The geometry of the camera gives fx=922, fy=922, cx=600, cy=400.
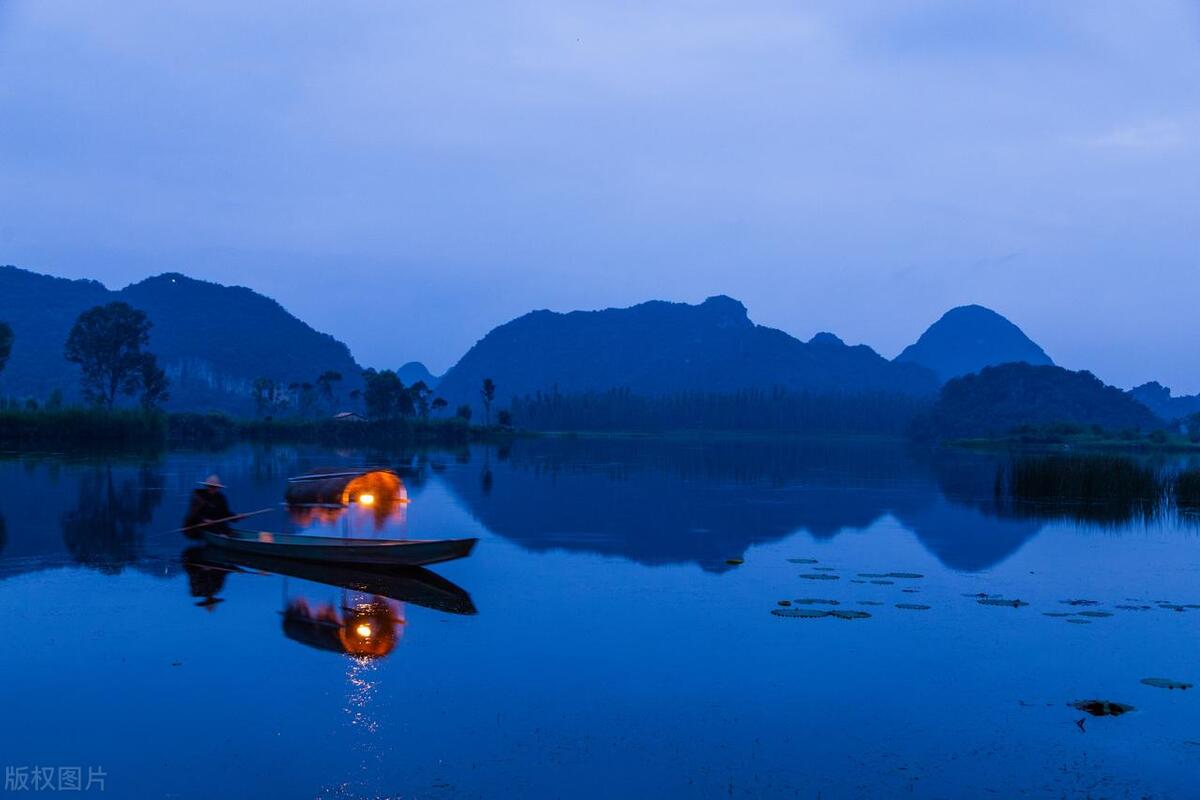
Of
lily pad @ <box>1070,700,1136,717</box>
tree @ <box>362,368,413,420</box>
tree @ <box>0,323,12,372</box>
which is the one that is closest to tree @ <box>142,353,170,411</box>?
tree @ <box>0,323,12,372</box>

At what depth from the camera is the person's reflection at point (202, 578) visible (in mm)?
22500

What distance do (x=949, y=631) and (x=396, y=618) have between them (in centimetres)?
1240

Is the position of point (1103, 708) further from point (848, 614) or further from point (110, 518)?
point (110, 518)

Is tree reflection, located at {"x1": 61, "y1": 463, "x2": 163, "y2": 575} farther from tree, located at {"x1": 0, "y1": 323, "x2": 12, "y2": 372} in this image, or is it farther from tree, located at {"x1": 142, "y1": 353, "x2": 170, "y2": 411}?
tree, located at {"x1": 142, "y1": 353, "x2": 170, "y2": 411}

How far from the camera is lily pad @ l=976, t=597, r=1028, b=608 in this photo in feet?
77.4

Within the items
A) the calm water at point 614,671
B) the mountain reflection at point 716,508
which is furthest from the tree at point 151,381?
the calm water at point 614,671

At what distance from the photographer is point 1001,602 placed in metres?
23.9

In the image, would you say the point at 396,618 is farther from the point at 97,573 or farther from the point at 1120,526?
the point at 1120,526

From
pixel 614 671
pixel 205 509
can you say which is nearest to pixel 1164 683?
pixel 614 671

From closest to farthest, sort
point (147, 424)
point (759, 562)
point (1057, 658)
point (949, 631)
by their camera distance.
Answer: point (1057, 658)
point (949, 631)
point (759, 562)
point (147, 424)

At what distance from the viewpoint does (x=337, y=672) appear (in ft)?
54.4

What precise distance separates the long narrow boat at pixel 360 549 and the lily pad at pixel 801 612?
8379 millimetres

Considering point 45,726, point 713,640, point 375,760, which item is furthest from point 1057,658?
point 45,726

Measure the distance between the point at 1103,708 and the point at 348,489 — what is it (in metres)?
21.8
